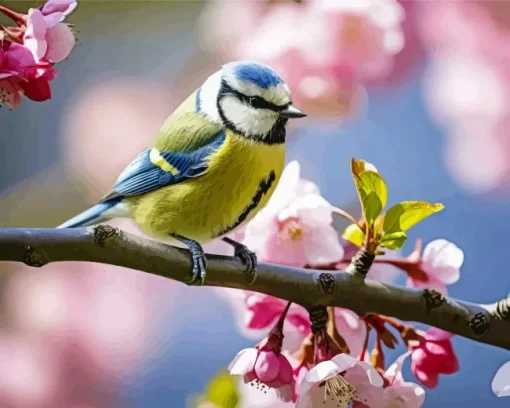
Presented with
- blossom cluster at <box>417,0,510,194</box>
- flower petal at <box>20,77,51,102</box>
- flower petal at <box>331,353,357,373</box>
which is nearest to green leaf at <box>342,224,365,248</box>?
flower petal at <box>331,353,357,373</box>

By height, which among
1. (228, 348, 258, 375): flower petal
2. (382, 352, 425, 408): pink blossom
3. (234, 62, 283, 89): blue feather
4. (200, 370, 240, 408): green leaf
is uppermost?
(234, 62, 283, 89): blue feather

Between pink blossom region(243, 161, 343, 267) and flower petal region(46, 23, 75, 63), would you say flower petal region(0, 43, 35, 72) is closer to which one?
flower petal region(46, 23, 75, 63)

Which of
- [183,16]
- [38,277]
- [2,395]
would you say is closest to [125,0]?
[183,16]

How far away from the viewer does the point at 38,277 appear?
1008 mm

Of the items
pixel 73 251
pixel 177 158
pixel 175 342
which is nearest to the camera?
pixel 73 251

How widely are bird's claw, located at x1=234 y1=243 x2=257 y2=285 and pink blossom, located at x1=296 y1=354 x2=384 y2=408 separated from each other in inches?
5.3

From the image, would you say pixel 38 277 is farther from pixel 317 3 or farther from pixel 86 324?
pixel 317 3

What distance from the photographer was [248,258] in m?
0.87

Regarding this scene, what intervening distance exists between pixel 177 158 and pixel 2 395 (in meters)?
0.42

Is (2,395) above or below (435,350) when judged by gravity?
below

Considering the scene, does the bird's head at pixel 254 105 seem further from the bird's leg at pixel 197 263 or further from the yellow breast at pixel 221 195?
the bird's leg at pixel 197 263

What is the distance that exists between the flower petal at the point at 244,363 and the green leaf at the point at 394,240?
0.20 m

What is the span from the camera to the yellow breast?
85 centimetres

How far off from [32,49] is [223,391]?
518mm
